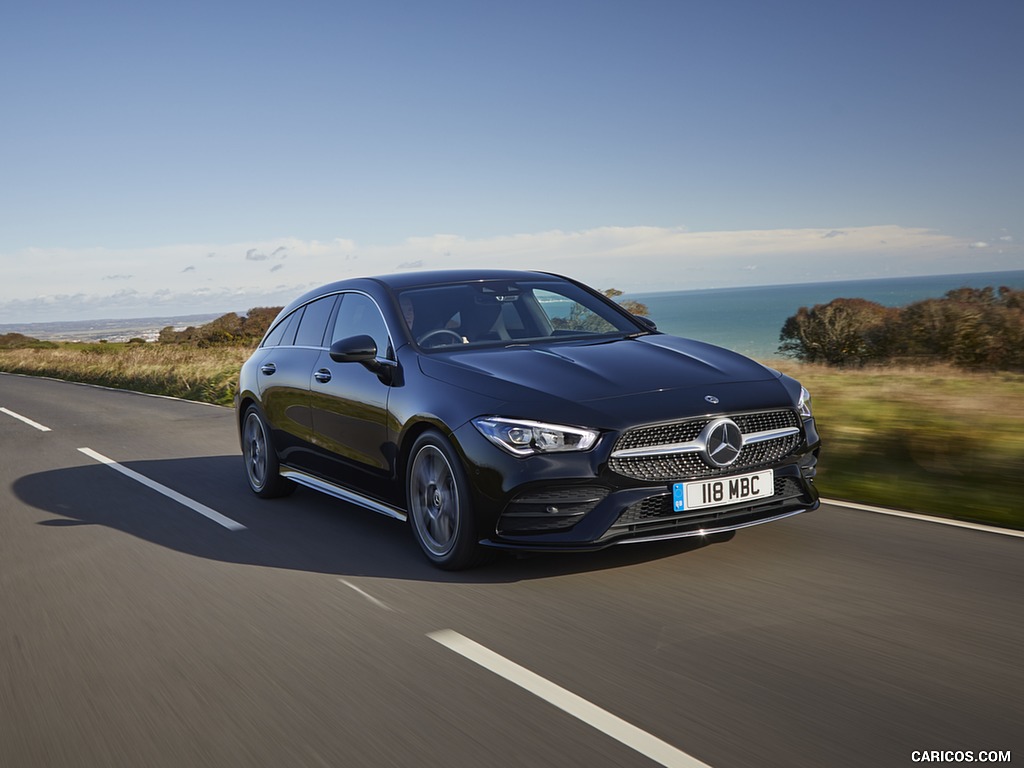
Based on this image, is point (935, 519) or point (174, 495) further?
point (174, 495)

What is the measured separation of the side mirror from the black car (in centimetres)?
1

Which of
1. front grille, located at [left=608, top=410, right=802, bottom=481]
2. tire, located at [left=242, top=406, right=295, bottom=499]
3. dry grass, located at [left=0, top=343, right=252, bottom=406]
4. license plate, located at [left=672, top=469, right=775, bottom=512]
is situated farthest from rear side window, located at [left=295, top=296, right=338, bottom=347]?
dry grass, located at [left=0, top=343, right=252, bottom=406]

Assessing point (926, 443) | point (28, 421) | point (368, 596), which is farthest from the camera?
point (28, 421)

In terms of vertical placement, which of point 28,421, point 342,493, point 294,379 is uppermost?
point 294,379

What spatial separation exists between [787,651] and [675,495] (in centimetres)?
111

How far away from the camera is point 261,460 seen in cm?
812

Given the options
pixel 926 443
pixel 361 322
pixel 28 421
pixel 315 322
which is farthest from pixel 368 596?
pixel 28 421

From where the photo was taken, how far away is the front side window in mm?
6246

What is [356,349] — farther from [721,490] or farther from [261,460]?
[261,460]

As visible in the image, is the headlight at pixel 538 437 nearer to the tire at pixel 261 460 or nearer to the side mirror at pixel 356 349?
the side mirror at pixel 356 349

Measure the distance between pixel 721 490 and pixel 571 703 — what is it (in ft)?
5.90

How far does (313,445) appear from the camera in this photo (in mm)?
7039

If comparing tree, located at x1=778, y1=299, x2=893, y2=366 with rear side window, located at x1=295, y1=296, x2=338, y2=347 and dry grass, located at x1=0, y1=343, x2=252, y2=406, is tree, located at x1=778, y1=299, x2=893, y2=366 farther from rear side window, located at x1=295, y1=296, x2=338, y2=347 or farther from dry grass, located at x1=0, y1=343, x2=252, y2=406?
rear side window, located at x1=295, y1=296, x2=338, y2=347

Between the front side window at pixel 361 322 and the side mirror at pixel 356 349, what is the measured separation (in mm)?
148
